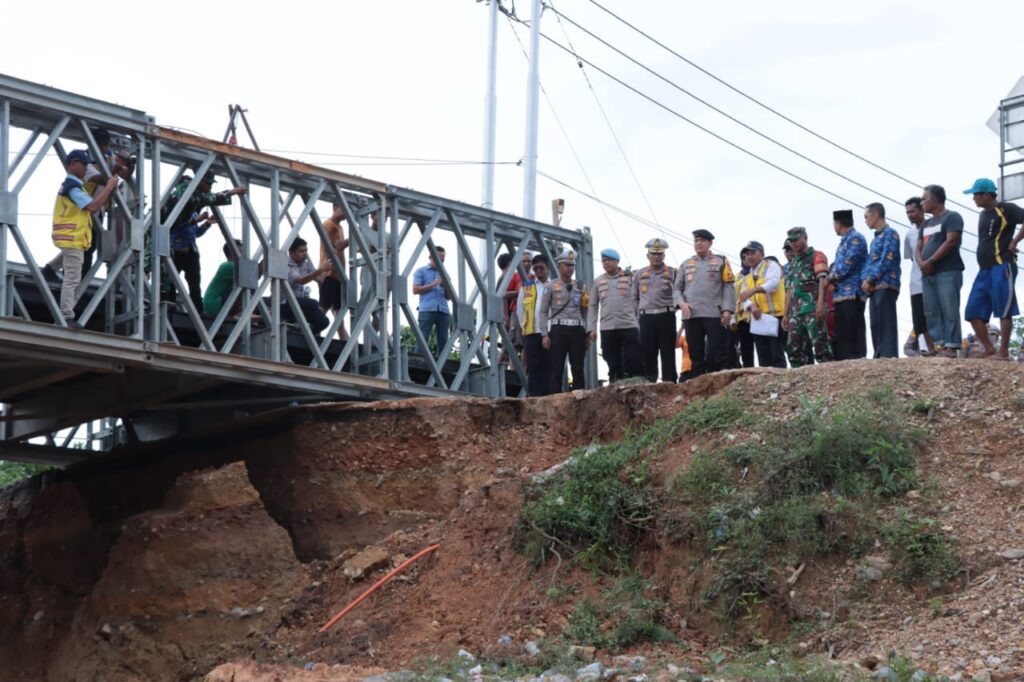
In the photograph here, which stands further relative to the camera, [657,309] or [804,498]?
[657,309]

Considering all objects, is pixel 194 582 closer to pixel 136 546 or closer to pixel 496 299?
pixel 136 546

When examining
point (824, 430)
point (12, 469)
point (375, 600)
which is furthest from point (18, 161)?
point (12, 469)

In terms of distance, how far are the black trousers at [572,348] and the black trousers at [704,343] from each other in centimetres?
145

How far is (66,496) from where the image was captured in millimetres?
16000

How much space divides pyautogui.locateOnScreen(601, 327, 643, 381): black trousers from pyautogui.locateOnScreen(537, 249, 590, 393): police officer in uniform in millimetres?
421

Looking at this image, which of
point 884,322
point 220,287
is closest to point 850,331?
point 884,322

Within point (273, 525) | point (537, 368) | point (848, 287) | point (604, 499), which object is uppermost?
point (848, 287)

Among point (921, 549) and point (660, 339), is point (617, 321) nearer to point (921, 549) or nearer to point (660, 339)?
point (660, 339)

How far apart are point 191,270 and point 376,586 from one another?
404 cm

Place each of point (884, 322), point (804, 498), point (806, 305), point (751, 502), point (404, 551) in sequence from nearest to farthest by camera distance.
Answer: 1. point (804, 498)
2. point (751, 502)
3. point (404, 551)
4. point (884, 322)
5. point (806, 305)

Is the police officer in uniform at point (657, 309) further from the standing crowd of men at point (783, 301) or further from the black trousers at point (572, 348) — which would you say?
the black trousers at point (572, 348)

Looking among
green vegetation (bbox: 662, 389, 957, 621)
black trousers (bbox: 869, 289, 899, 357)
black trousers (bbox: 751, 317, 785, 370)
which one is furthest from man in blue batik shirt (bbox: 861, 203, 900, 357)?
green vegetation (bbox: 662, 389, 957, 621)

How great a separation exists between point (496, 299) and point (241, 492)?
13.1 feet

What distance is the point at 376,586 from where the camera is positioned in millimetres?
12484
